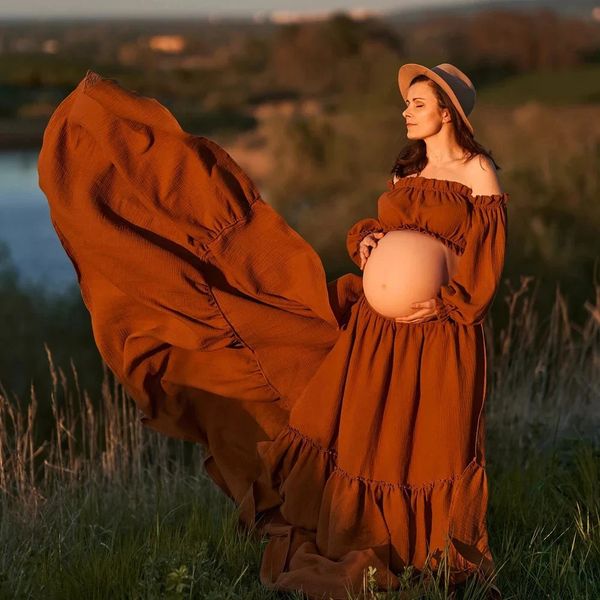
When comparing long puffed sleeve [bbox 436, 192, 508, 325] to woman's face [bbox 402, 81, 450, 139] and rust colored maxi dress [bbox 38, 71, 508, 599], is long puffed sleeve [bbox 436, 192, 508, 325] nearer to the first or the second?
rust colored maxi dress [bbox 38, 71, 508, 599]

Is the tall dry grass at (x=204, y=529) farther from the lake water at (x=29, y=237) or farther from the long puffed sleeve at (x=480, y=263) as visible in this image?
the lake water at (x=29, y=237)

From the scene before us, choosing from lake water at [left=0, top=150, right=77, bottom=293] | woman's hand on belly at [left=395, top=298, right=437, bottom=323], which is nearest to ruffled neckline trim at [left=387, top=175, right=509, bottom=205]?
woman's hand on belly at [left=395, top=298, right=437, bottom=323]

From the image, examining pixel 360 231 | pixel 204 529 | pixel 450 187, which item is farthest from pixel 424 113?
pixel 204 529

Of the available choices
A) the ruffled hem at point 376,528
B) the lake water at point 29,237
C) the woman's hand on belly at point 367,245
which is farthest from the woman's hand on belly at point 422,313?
the lake water at point 29,237

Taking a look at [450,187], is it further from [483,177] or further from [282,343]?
[282,343]

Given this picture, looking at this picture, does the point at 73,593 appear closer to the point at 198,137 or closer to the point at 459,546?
the point at 459,546

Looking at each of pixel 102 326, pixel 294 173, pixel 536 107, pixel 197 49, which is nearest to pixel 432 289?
pixel 102 326

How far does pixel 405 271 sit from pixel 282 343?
0.63 m

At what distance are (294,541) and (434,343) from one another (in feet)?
2.88

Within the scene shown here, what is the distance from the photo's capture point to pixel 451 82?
342 cm

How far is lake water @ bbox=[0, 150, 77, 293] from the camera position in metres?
11.2

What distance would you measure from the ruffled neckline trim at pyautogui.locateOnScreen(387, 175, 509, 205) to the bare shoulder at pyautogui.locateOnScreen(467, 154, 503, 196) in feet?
0.05

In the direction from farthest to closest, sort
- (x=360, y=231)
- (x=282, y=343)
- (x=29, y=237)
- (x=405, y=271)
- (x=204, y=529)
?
(x=29, y=237) < (x=204, y=529) < (x=282, y=343) < (x=360, y=231) < (x=405, y=271)

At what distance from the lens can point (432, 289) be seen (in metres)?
3.37
